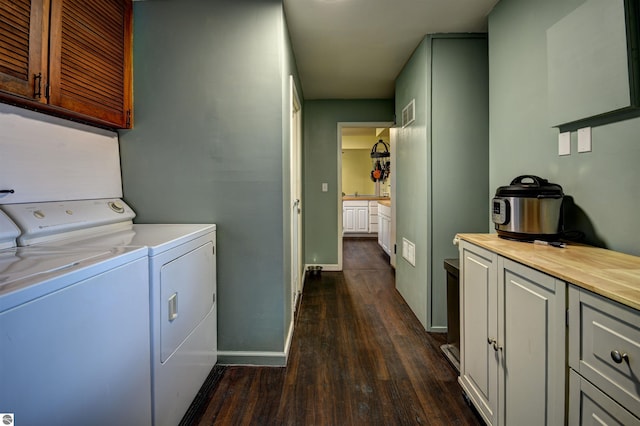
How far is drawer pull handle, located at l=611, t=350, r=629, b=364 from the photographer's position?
692 mm

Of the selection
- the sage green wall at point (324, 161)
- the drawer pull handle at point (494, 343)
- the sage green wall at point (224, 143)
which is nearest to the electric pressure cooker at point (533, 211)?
the drawer pull handle at point (494, 343)

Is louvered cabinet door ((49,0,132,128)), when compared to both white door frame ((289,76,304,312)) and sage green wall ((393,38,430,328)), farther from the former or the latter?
sage green wall ((393,38,430,328))

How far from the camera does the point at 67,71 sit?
55.5 inches

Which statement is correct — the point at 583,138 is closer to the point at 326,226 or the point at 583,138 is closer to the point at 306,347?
the point at 306,347

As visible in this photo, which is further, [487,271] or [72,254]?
[487,271]

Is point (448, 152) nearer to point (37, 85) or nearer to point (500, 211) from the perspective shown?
point (500, 211)

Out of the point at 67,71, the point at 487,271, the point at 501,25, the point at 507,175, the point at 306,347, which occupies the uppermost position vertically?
the point at 501,25

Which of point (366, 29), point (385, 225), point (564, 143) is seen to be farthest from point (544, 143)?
point (385, 225)

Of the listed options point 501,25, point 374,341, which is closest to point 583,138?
point 501,25

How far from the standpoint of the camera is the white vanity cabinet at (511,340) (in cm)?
92

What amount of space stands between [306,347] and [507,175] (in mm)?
1785

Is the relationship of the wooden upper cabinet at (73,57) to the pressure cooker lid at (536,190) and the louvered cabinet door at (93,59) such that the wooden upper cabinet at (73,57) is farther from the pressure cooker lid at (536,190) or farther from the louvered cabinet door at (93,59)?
the pressure cooker lid at (536,190)

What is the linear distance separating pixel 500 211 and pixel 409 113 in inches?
64.7

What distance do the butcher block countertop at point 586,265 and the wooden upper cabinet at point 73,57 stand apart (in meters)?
2.07
